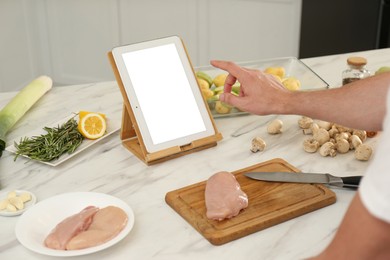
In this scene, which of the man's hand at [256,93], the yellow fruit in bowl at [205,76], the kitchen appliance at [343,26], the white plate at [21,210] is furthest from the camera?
the kitchen appliance at [343,26]

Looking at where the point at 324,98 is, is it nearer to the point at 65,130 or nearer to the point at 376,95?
the point at 376,95

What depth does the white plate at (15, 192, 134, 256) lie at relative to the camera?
52.3 inches

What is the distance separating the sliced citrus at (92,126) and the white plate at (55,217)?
353mm

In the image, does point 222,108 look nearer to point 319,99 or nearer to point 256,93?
point 256,93

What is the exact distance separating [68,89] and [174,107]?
60cm

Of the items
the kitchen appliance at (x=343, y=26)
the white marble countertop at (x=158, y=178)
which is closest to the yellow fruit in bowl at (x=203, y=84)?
the white marble countertop at (x=158, y=178)

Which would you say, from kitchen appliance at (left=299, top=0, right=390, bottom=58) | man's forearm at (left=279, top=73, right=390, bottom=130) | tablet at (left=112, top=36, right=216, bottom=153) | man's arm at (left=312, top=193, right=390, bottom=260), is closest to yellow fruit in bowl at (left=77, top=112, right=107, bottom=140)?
tablet at (left=112, top=36, right=216, bottom=153)

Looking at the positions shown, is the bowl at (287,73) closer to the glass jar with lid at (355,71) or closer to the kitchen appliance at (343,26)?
the glass jar with lid at (355,71)

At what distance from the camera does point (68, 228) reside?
4.50ft

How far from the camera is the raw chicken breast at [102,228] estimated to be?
52.7 inches

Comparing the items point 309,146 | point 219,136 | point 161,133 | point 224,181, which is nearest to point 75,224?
point 224,181

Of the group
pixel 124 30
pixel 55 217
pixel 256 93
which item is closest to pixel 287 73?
pixel 256 93

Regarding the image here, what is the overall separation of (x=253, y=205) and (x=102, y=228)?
1.17 feet

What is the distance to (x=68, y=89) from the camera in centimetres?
226
